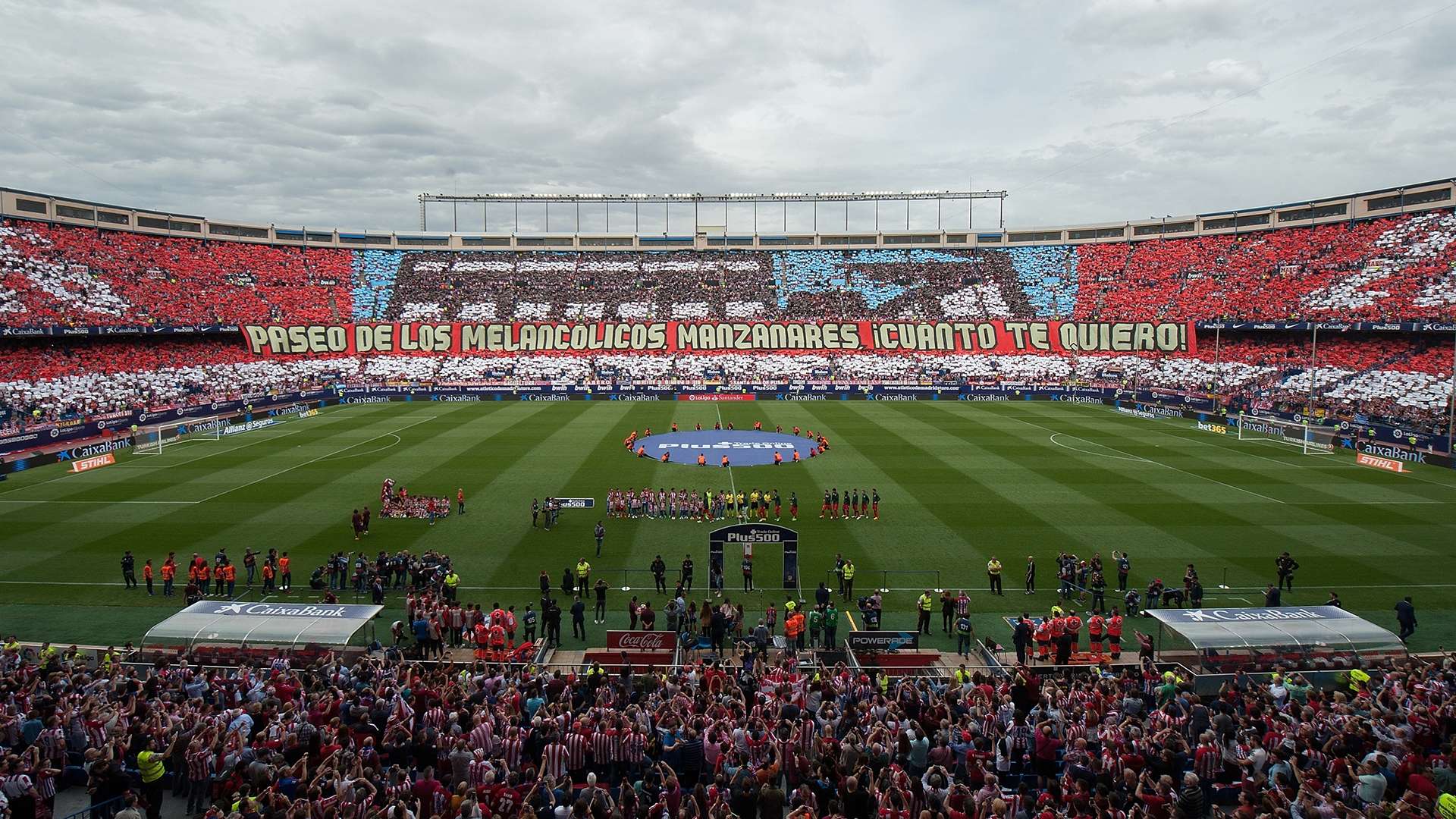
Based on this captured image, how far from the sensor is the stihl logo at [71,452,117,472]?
3688 centimetres

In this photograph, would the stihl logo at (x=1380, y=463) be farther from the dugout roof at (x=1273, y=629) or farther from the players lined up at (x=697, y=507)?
the players lined up at (x=697, y=507)

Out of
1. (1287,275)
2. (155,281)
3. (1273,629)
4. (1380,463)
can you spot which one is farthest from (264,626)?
(1287,275)

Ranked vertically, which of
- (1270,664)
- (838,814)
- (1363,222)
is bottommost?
(1270,664)

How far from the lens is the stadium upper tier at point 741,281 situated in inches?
2339

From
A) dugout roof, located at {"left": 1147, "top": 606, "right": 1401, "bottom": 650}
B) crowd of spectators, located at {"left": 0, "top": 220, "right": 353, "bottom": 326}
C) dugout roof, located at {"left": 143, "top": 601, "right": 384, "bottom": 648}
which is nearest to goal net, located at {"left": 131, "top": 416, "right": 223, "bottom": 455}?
crowd of spectators, located at {"left": 0, "top": 220, "right": 353, "bottom": 326}

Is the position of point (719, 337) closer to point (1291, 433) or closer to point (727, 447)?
point (727, 447)

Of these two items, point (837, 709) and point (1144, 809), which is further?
point (837, 709)

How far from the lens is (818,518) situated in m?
28.8

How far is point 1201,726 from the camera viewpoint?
11.9 m

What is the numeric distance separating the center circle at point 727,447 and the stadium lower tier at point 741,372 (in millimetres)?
24321

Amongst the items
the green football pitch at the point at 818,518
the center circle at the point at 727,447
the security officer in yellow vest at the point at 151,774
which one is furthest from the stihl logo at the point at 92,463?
the security officer in yellow vest at the point at 151,774

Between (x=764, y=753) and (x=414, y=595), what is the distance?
39.2 feet

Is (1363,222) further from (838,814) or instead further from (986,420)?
(838,814)

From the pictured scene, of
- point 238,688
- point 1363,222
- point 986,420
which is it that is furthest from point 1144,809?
point 1363,222
